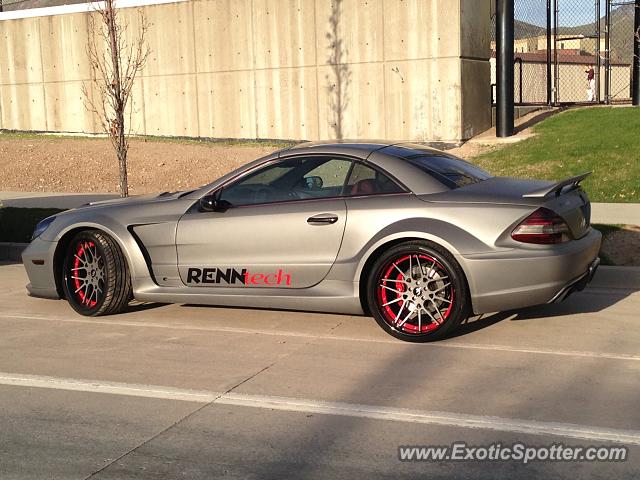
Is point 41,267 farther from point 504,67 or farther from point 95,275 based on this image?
point 504,67

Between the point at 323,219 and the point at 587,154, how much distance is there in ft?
34.2

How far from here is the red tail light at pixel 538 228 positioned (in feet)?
20.7

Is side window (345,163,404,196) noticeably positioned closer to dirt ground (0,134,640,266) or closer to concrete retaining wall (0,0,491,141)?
dirt ground (0,134,640,266)

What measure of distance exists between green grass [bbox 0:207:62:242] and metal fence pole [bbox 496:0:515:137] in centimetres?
1001

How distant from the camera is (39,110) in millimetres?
24406

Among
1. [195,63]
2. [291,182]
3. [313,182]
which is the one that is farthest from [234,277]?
[195,63]

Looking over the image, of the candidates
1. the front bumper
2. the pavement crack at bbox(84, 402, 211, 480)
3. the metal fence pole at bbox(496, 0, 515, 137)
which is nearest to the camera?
the pavement crack at bbox(84, 402, 211, 480)

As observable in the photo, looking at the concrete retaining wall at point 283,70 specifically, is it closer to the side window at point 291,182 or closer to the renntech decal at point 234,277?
the side window at point 291,182

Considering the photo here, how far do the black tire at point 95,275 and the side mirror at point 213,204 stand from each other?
0.88m

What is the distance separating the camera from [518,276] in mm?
6289

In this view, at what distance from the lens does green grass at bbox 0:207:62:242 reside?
11742 mm

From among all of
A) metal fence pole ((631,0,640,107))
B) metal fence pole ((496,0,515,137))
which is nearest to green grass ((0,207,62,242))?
metal fence pole ((496,0,515,137))

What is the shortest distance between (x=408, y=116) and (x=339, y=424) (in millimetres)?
15348

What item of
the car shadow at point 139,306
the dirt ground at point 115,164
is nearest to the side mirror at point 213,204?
the car shadow at point 139,306
